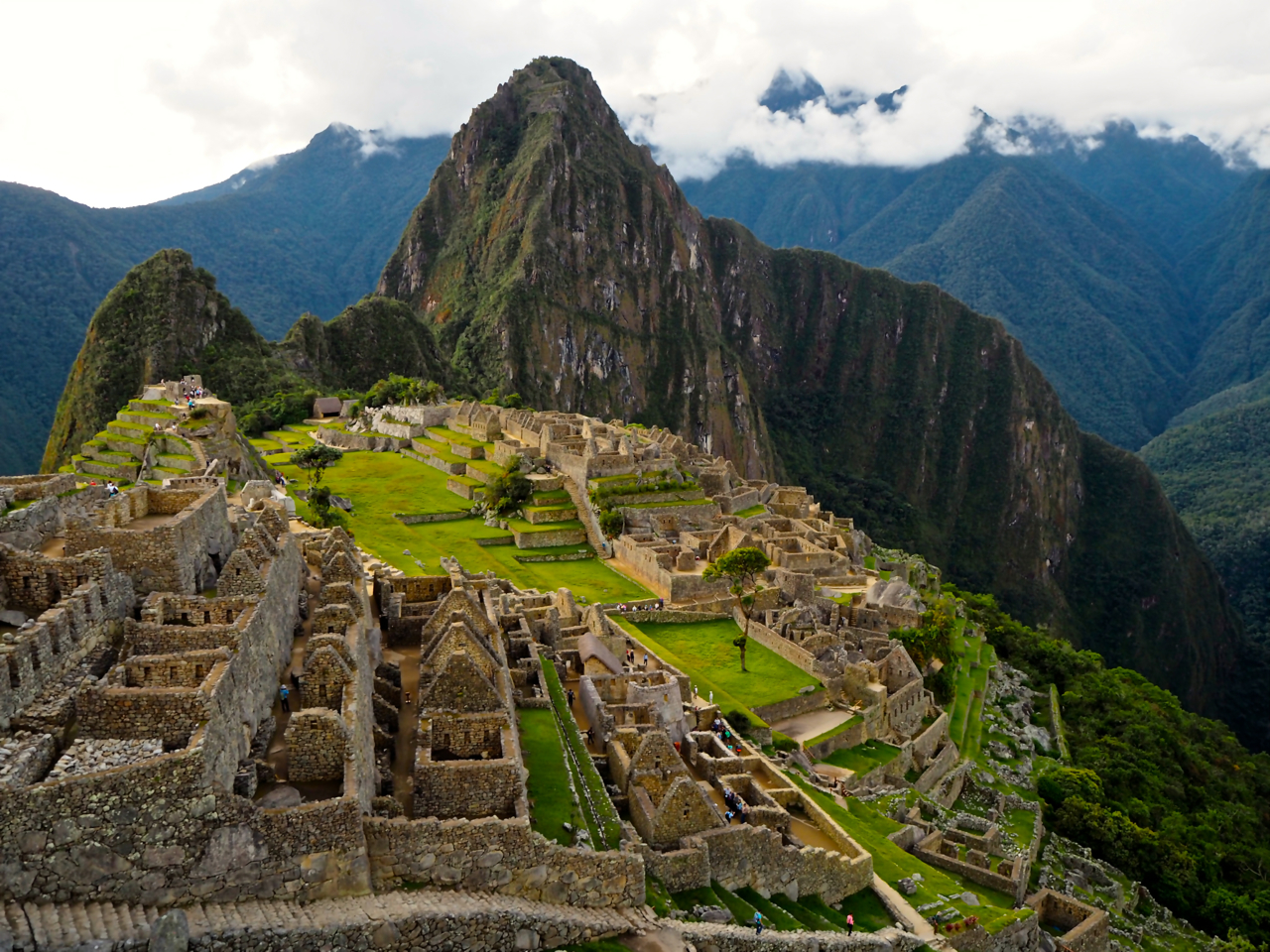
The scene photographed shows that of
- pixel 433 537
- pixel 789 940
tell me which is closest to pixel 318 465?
pixel 433 537

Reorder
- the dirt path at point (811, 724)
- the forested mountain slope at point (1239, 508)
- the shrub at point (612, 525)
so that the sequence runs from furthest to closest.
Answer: the forested mountain slope at point (1239, 508) → the shrub at point (612, 525) → the dirt path at point (811, 724)

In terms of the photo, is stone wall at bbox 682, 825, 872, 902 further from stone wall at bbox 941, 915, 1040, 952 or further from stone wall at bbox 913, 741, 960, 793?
stone wall at bbox 913, 741, 960, 793

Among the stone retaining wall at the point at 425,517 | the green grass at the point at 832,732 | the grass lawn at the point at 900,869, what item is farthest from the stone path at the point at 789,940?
the stone retaining wall at the point at 425,517

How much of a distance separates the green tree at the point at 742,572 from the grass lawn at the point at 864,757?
917 centimetres

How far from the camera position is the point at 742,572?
43125mm

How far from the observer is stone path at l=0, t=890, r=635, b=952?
10.2 metres

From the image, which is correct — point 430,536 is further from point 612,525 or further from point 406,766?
point 406,766

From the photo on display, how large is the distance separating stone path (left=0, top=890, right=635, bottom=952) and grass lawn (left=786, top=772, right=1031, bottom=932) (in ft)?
31.3

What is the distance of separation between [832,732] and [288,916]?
78.9ft

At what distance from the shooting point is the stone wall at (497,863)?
13.0 metres

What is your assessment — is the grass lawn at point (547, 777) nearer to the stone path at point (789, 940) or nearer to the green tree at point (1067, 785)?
the stone path at point (789, 940)

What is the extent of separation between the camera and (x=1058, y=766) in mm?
42281

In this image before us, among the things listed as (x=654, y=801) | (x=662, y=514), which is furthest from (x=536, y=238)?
(x=654, y=801)

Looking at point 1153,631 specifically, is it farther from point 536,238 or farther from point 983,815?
point 983,815
